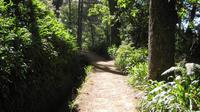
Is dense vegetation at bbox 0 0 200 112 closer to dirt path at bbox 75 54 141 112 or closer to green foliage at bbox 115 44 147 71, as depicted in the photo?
green foliage at bbox 115 44 147 71

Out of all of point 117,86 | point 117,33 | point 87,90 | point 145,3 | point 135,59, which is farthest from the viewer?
point 117,33

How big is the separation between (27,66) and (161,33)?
3683 millimetres

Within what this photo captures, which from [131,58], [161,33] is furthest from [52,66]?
[131,58]

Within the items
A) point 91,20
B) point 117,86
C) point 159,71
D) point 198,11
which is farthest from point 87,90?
point 91,20

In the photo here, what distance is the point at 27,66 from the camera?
7.21 metres

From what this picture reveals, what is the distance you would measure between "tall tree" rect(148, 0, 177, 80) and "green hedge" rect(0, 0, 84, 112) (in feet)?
9.75

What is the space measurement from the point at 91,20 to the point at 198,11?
37204 mm

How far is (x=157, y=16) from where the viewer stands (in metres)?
8.72

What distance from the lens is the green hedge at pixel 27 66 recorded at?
6449mm

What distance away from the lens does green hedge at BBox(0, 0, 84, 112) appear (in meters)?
6.45

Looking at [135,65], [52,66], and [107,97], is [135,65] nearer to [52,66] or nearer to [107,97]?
[107,97]

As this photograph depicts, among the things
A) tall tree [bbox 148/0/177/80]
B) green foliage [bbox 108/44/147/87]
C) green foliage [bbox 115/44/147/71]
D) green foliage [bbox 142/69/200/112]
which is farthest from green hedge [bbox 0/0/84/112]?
green foliage [bbox 115/44/147/71]

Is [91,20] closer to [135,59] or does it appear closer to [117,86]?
[135,59]

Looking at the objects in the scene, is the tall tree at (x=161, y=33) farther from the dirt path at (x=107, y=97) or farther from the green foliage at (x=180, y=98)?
the green foliage at (x=180, y=98)
